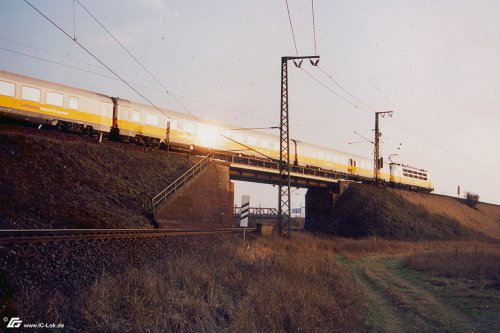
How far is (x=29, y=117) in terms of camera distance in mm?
22922

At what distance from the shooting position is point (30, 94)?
22922 mm

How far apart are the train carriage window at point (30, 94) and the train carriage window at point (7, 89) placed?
466 millimetres

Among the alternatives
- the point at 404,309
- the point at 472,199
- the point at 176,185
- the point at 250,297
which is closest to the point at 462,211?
the point at 472,199

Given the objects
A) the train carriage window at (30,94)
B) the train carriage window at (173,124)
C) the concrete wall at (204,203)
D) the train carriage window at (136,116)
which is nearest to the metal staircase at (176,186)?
the concrete wall at (204,203)

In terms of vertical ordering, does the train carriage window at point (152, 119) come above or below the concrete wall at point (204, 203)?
above

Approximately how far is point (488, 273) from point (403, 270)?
13.9ft

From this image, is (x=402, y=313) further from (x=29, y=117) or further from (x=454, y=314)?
(x=29, y=117)

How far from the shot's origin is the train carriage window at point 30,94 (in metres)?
22.6

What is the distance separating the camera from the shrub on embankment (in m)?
39.6

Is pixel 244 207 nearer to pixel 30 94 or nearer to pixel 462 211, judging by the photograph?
pixel 30 94

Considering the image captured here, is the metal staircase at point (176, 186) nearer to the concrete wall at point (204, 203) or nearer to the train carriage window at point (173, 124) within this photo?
the concrete wall at point (204, 203)

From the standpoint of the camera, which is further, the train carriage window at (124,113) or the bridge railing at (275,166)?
the bridge railing at (275,166)

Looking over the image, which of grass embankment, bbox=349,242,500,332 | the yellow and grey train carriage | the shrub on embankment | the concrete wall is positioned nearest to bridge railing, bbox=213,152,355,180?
the shrub on embankment

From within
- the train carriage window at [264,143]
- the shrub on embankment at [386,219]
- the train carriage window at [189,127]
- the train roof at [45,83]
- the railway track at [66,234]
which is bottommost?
the shrub on embankment at [386,219]
